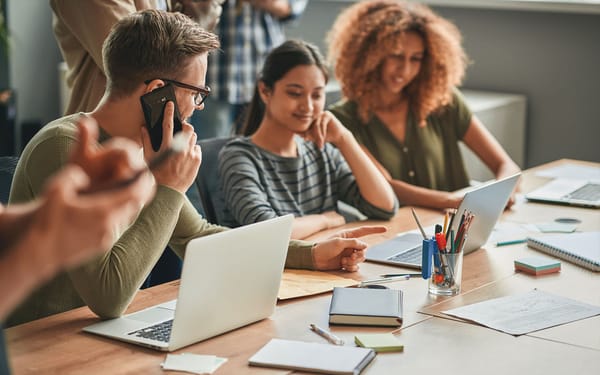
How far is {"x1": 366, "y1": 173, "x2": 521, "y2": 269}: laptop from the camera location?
2104 mm

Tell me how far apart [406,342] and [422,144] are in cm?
163

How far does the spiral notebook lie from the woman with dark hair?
1.56 ft

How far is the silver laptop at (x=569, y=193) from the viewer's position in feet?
9.04

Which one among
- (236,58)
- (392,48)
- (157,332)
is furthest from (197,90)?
(236,58)

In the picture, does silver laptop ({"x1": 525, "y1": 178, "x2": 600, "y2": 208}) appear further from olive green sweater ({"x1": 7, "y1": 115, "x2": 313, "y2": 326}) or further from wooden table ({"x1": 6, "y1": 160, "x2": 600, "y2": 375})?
olive green sweater ({"x1": 7, "y1": 115, "x2": 313, "y2": 326})

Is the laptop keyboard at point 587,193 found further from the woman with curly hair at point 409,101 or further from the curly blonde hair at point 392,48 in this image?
the curly blonde hair at point 392,48

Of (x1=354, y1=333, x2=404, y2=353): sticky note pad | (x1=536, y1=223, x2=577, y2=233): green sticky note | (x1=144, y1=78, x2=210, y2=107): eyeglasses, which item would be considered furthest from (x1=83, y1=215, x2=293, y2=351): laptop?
(x1=536, y1=223, x2=577, y2=233): green sticky note

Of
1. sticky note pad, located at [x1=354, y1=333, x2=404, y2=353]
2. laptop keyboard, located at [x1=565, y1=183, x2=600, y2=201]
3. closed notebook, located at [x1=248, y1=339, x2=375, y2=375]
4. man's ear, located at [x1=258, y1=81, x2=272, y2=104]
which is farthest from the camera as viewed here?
laptop keyboard, located at [x1=565, y1=183, x2=600, y2=201]

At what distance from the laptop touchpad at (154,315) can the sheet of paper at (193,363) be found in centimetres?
20

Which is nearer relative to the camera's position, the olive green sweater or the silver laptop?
the olive green sweater

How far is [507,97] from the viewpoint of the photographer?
4.48m

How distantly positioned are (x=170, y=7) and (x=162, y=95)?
3.28 feet

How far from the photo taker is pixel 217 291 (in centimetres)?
161

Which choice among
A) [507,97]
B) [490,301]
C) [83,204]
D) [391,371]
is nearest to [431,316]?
[490,301]
